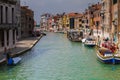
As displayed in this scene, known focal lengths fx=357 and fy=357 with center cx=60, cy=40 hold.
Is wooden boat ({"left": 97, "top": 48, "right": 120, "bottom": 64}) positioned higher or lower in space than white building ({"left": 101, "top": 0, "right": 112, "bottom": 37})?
lower

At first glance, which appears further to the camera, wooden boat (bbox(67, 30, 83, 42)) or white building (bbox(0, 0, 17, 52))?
wooden boat (bbox(67, 30, 83, 42))

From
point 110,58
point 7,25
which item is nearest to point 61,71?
point 110,58

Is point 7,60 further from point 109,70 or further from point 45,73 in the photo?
point 109,70

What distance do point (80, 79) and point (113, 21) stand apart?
30841 mm

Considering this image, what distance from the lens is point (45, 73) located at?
25438 millimetres

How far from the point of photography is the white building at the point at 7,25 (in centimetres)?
3531

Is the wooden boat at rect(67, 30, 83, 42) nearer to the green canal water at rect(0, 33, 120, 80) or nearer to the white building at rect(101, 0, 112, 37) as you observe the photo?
the white building at rect(101, 0, 112, 37)


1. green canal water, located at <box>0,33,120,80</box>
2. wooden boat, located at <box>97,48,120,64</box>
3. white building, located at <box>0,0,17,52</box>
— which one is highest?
white building, located at <box>0,0,17,52</box>

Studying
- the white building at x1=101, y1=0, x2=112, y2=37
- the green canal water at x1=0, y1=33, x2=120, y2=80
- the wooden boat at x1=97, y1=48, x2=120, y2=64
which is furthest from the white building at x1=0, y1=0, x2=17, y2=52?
the white building at x1=101, y1=0, x2=112, y2=37

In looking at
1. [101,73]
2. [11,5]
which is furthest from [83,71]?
[11,5]

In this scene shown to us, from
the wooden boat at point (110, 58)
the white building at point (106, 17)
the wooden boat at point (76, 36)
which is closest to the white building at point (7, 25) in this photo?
the wooden boat at point (110, 58)

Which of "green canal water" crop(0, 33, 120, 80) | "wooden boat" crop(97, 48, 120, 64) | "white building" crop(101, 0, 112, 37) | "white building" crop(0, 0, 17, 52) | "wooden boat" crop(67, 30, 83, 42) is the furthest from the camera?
"wooden boat" crop(67, 30, 83, 42)

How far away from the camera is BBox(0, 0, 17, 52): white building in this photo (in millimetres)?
35312

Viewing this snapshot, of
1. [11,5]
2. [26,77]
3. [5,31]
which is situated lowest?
[26,77]
